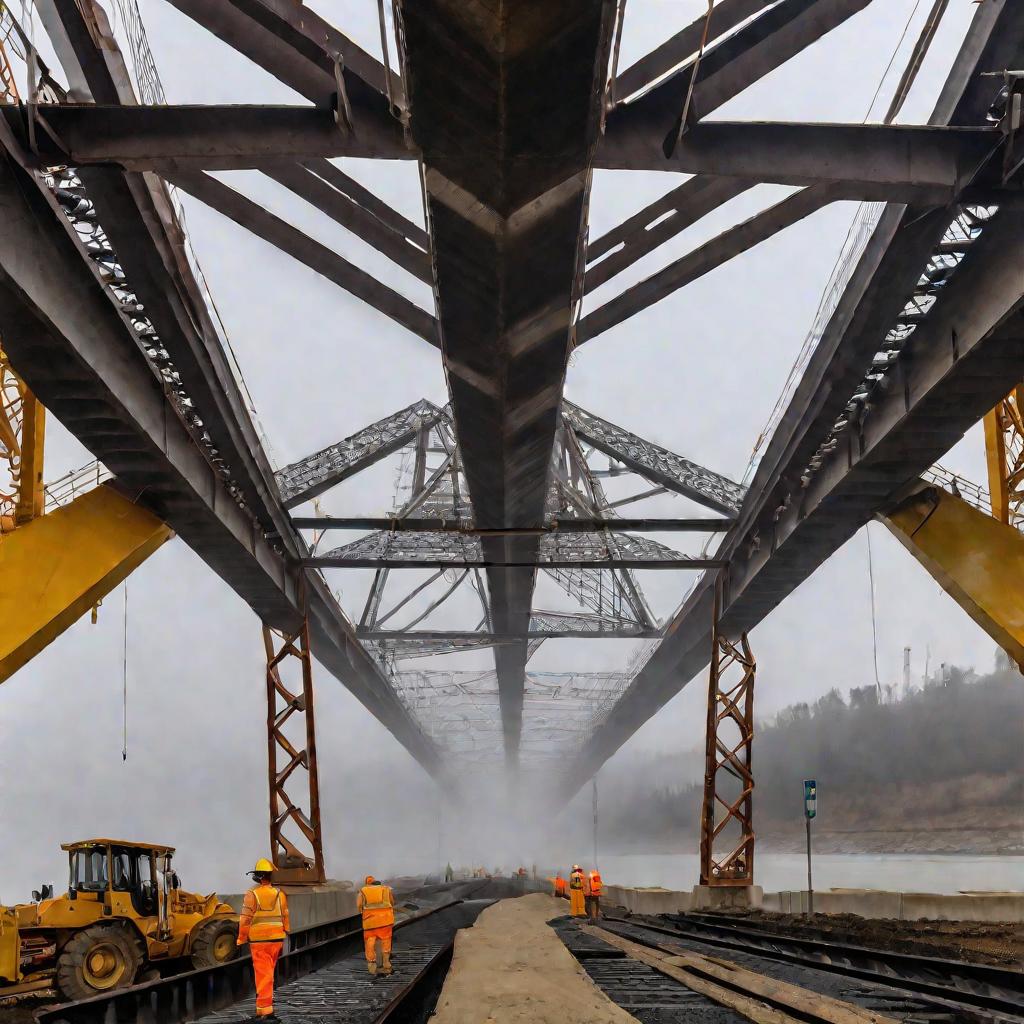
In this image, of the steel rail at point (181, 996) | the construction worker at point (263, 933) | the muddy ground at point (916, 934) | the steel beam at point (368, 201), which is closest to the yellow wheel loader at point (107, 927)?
the steel rail at point (181, 996)

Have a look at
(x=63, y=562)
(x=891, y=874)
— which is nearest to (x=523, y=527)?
(x=63, y=562)

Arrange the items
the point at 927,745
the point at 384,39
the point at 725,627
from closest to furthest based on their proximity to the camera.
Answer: the point at 384,39 → the point at 725,627 → the point at 927,745

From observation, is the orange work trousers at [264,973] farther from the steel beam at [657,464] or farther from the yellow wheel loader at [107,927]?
the steel beam at [657,464]

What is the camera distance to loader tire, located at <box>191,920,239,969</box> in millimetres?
16031

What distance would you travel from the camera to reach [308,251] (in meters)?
12.5

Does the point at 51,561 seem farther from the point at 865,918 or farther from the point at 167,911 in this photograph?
the point at 865,918

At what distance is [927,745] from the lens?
9675cm

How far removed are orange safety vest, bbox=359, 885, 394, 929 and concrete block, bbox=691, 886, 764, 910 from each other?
42.8 ft

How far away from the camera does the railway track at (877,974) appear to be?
9.59 meters

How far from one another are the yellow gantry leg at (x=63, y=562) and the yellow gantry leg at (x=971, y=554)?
11.0 m

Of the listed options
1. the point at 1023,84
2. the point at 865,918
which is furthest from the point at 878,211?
the point at 865,918

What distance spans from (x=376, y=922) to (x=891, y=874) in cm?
5794

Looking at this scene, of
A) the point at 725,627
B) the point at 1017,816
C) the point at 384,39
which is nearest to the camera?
the point at 384,39

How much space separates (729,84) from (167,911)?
13.0 meters
